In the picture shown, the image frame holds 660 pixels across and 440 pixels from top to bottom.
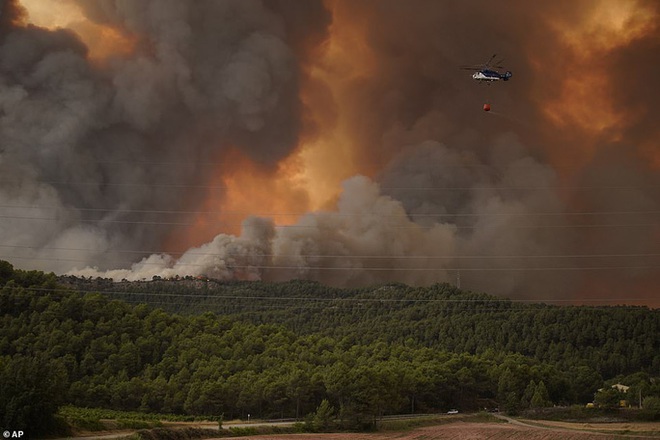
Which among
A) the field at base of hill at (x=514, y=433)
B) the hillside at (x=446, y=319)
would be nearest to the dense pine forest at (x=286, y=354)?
the hillside at (x=446, y=319)

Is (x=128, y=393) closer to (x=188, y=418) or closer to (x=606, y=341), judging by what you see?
(x=188, y=418)

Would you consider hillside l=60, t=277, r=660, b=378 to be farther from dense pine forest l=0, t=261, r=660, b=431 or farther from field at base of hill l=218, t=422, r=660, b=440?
field at base of hill l=218, t=422, r=660, b=440

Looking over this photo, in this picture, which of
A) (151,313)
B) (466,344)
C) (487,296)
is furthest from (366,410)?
(487,296)

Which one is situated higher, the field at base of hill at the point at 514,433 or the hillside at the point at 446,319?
the hillside at the point at 446,319

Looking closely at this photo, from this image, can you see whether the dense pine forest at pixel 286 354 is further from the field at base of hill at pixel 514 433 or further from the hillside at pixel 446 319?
the field at base of hill at pixel 514 433

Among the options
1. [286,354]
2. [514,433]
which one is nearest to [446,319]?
[286,354]

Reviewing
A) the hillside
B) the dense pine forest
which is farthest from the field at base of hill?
the hillside

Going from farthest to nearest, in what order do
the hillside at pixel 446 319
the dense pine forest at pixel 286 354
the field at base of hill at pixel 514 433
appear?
the hillside at pixel 446 319
the dense pine forest at pixel 286 354
the field at base of hill at pixel 514 433

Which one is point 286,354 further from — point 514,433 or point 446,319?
point 446,319
